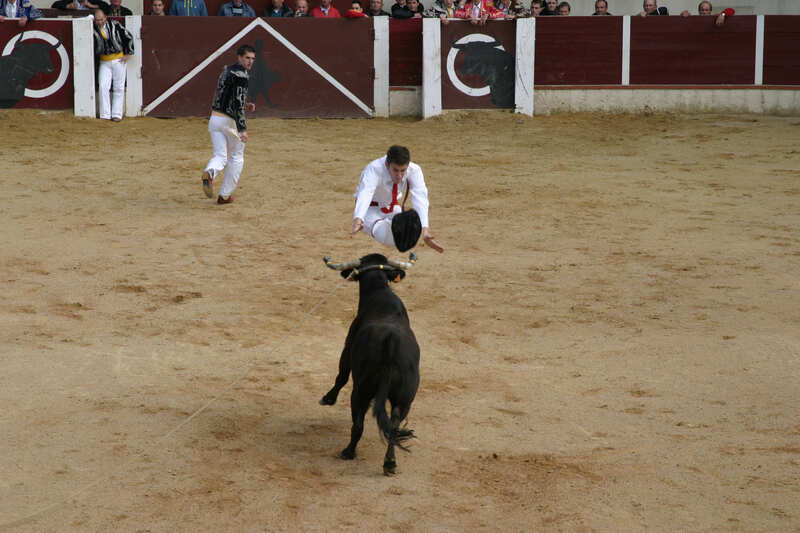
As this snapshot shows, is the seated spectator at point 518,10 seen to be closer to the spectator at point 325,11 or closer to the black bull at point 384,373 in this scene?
the spectator at point 325,11

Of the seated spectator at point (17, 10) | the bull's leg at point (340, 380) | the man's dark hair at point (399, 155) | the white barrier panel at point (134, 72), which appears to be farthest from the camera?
the white barrier panel at point (134, 72)

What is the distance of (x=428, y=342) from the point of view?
697 centimetres

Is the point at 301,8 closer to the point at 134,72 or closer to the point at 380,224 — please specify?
the point at 134,72

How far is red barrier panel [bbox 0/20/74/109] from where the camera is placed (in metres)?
14.7

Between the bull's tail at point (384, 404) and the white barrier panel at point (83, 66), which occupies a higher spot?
the white barrier panel at point (83, 66)

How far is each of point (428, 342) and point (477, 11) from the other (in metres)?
9.85

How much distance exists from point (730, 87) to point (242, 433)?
12.8m

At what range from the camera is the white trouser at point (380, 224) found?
698 centimetres

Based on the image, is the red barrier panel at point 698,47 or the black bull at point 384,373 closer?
the black bull at point 384,373

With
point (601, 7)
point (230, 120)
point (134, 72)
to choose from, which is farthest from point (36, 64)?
point (601, 7)

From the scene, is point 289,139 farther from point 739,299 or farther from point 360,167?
point 739,299

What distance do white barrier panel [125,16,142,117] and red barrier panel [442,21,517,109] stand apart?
15.4 ft

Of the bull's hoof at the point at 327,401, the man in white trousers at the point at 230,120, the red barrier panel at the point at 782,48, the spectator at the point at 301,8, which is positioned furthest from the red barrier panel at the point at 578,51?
the bull's hoof at the point at 327,401

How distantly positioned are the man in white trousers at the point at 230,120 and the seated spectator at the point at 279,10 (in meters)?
5.58
